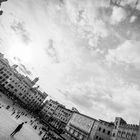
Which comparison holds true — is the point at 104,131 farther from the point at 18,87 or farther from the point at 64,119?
the point at 18,87

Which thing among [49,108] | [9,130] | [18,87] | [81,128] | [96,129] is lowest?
[9,130]

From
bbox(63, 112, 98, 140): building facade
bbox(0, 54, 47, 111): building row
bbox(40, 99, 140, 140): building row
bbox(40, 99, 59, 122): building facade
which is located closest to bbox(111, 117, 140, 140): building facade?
bbox(40, 99, 140, 140): building row

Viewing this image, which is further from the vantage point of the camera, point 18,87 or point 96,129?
point 18,87

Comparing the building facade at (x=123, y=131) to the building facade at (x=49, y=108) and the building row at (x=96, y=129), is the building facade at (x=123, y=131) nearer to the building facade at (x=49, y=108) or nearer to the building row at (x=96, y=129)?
the building row at (x=96, y=129)

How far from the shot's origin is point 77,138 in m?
51.6

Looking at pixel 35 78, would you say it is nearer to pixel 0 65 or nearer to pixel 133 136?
pixel 0 65

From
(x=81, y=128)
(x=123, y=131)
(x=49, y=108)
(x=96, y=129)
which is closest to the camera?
(x=123, y=131)

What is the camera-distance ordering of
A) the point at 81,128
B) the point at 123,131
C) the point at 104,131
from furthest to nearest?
the point at 81,128 < the point at 104,131 < the point at 123,131

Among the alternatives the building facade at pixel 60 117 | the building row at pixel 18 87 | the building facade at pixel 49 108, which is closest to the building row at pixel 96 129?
the building facade at pixel 60 117

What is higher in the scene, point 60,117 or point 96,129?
point 60,117

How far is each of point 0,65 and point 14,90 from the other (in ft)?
59.7

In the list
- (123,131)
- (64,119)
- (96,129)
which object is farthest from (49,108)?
(123,131)

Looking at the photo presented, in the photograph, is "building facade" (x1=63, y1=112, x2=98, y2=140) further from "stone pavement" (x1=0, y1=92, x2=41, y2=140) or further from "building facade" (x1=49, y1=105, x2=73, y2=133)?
"stone pavement" (x1=0, y1=92, x2=41, y2=140)

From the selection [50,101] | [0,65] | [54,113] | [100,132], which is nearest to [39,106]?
[50,101]
